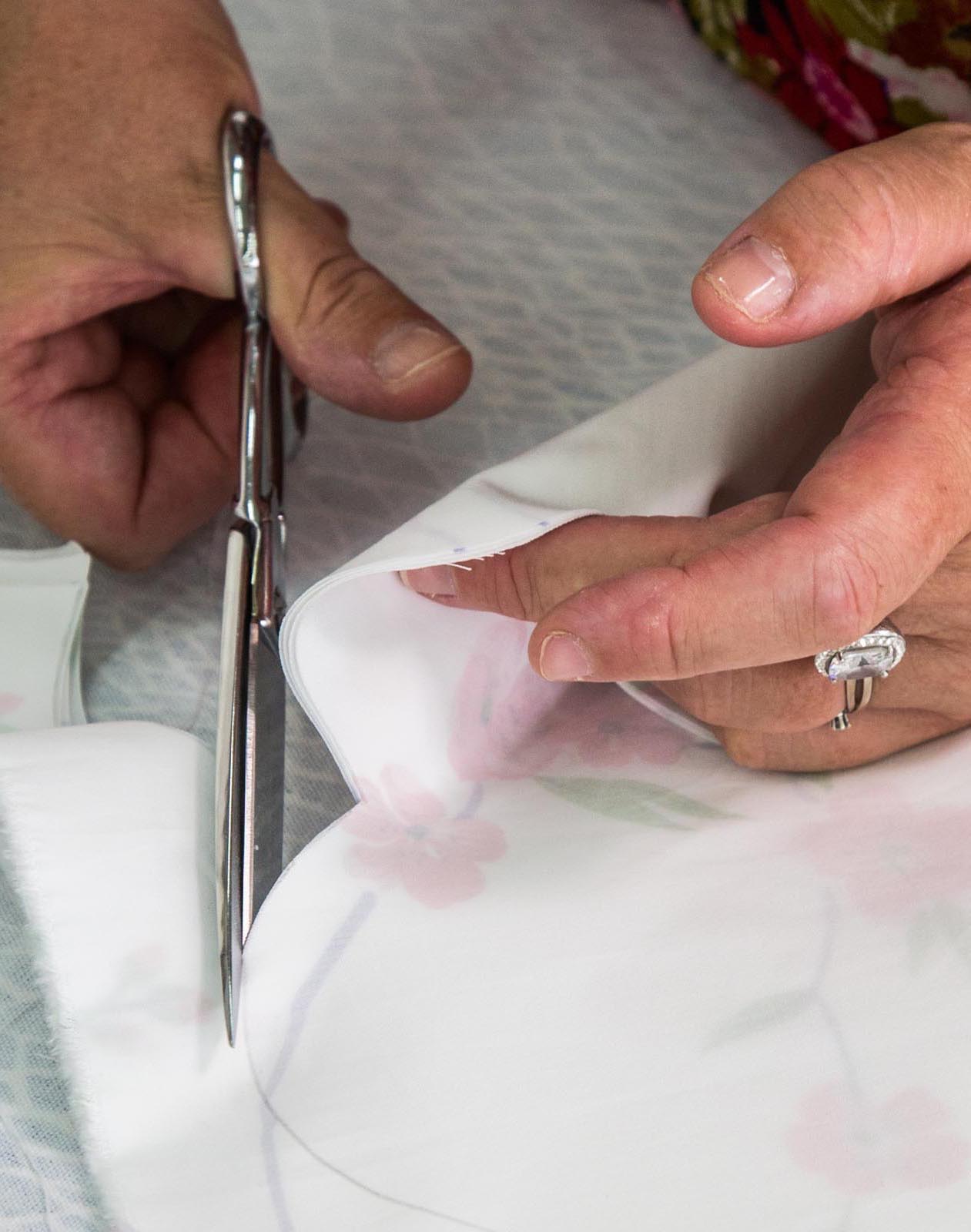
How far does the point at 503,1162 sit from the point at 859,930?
0.43ft

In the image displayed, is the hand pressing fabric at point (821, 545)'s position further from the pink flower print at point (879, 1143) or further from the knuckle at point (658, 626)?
the pink flower print at point (879, 1143)

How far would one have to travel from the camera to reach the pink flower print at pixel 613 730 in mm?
471

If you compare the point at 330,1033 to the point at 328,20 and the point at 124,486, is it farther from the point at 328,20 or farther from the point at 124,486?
the point at 328,20

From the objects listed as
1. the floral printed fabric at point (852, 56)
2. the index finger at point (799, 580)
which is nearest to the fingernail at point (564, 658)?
the index finger at point (799, 580)

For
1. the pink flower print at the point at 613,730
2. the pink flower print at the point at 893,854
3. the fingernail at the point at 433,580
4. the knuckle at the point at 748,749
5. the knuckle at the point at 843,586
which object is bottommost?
the pink flower print at the point at 613,730

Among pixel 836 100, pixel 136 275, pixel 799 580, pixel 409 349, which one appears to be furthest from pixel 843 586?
pixel 836 100

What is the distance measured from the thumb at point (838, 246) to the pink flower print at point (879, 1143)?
9.4 inches

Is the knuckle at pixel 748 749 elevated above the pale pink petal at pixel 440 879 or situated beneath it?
elevated above

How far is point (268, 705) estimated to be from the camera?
17.6 inches

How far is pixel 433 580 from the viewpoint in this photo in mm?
441

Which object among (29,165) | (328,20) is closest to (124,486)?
(29,165)

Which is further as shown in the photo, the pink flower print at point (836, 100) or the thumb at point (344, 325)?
the pink flower print at point (836, 100)

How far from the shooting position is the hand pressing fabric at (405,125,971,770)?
0.39 m

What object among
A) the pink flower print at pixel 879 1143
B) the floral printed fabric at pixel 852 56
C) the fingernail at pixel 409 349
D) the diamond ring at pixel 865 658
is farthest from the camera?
the floral printed fabric at pixel 852 56
